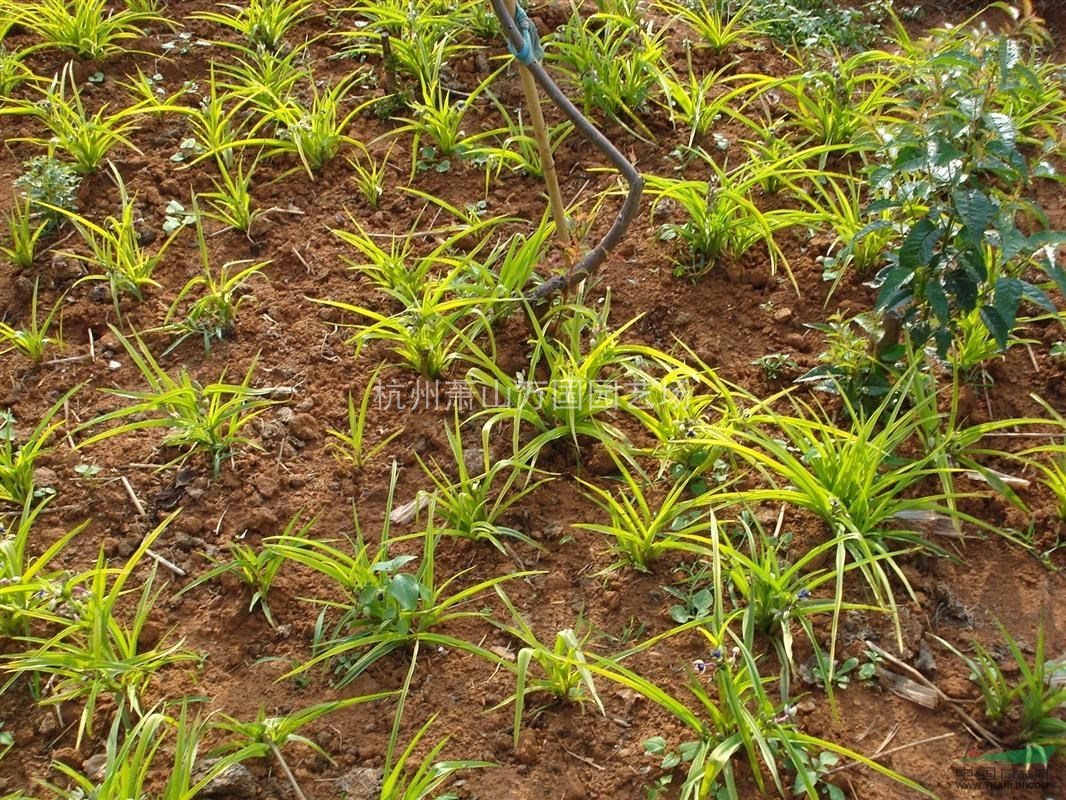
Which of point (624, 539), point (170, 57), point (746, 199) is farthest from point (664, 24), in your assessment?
point (624, 539)

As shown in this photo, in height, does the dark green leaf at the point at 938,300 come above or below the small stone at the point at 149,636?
above

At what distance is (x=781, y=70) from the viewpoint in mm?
3271

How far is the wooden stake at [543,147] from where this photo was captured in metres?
2.43

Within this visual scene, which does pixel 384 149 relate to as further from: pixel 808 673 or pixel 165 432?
pixel 808 673

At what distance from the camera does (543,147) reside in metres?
2.50

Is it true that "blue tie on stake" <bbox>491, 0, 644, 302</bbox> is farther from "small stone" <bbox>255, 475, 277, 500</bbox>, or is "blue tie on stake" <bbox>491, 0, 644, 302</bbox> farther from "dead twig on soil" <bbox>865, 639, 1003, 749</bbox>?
"dead twig on soil" <bbox>865, 639, 1003, 749</bbox>

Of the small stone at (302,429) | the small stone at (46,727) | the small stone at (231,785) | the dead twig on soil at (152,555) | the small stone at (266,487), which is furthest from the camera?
the small stone at (302,429)

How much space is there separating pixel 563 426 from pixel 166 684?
3.48 ft

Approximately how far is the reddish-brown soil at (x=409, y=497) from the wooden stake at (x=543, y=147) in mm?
258

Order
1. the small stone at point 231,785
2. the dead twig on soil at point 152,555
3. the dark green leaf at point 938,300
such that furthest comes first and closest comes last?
1. the dead twig on soil at point 152,555
2. the dark green leaf at point 938,300
3. the small stone at point 231,785

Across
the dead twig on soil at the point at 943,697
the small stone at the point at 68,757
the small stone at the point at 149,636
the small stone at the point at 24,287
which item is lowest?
the dead twig on soil at the point at 943,697

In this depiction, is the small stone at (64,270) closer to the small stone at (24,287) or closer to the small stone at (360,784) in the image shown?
the small stone at (24,287)

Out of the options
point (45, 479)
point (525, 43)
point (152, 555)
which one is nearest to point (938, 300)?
point (525, 43)

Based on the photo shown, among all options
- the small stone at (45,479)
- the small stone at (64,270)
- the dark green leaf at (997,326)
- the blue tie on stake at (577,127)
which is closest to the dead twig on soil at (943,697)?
the dark green leaf at (997,326)
